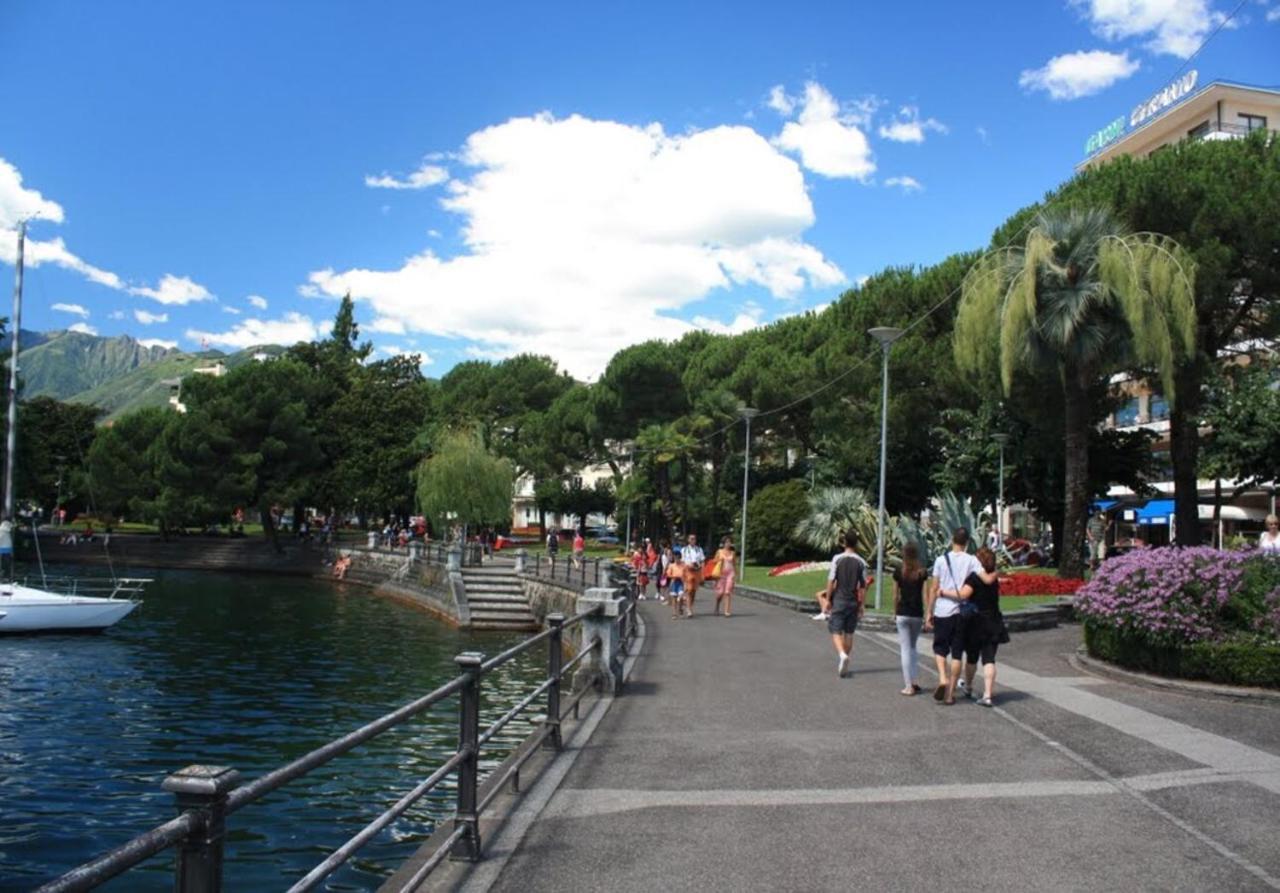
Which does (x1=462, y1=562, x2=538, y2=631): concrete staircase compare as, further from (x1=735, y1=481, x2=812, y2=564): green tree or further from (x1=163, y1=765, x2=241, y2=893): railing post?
(x1=163, y1=765, x2=241, y2=893): railing post

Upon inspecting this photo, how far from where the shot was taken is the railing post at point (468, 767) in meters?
5.62

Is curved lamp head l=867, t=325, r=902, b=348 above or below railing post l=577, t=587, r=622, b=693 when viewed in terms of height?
above

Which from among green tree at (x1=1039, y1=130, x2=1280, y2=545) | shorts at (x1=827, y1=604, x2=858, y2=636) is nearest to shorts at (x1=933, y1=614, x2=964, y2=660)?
shorts at (x1=827, y1=604, x2=858, y2=636)

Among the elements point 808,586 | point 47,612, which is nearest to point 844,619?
point 808,586

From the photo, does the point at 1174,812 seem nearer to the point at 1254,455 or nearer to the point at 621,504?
the point at 1254,455

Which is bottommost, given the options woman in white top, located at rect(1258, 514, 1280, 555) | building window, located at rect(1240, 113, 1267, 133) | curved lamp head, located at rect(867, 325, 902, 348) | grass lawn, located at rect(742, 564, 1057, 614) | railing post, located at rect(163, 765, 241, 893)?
grass lawn, located at rect(742, 564, 1057, 614)

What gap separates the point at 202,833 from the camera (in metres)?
2.87

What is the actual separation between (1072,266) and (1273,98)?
37276mm

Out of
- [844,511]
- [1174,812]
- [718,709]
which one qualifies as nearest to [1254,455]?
[844,511]

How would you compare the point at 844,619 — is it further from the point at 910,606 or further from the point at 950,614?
the point at 950,614

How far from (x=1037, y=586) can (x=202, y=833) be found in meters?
23.2

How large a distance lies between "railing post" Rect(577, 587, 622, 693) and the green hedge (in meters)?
6.36

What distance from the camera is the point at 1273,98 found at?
50.3m

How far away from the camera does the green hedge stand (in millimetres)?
11312
